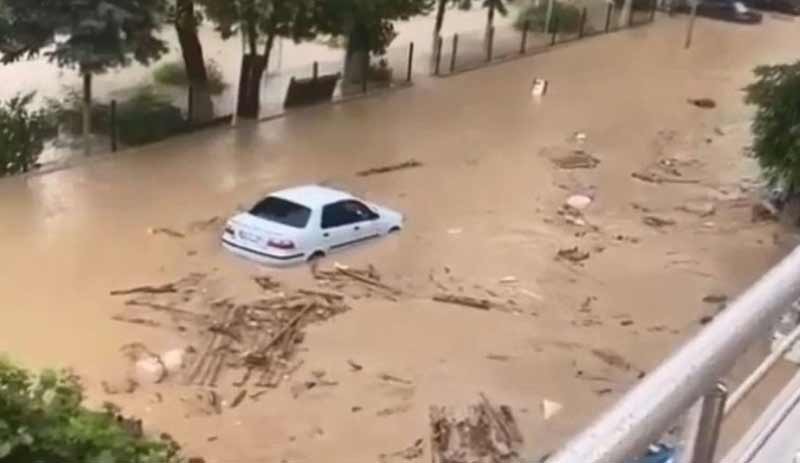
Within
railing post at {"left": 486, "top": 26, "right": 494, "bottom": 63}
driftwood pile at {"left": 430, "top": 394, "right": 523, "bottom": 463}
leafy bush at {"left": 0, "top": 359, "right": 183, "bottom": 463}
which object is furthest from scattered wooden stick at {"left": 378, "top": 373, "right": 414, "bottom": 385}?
railing post at {"left": 486, "top": 26, "right": 494, "bottom": 63}

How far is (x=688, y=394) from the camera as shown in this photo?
1.09 m

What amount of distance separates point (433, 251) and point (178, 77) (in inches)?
295

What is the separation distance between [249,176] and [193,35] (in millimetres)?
3477

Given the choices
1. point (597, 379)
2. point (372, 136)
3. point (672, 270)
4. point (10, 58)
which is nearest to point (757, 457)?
point (597, 379)

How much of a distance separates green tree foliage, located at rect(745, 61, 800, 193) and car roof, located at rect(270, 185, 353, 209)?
5818 millimetres

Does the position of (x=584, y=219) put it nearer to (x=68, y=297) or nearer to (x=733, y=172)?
(x=733, y=172)

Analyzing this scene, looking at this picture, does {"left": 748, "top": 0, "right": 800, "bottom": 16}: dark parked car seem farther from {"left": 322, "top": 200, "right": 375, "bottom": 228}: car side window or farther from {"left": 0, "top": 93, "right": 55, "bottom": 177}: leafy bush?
{"left": 0, "top": 93, "right": 55, "bottom": 177}: leafy bush

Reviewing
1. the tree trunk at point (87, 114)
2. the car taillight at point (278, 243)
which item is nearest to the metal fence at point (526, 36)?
the tree trunk at point (87, 114)

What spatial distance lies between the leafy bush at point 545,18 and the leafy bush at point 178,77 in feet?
29.1

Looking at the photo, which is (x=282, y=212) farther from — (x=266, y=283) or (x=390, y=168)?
(x=390, y=168)

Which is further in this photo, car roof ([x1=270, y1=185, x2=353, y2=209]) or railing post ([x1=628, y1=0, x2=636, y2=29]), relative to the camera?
railing post ([x1=628, y1=0, x2=636, y2=29])

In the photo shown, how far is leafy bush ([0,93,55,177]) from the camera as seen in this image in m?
16.6

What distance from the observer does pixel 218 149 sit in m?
18.5

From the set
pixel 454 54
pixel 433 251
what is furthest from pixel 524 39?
pixel 433 251
